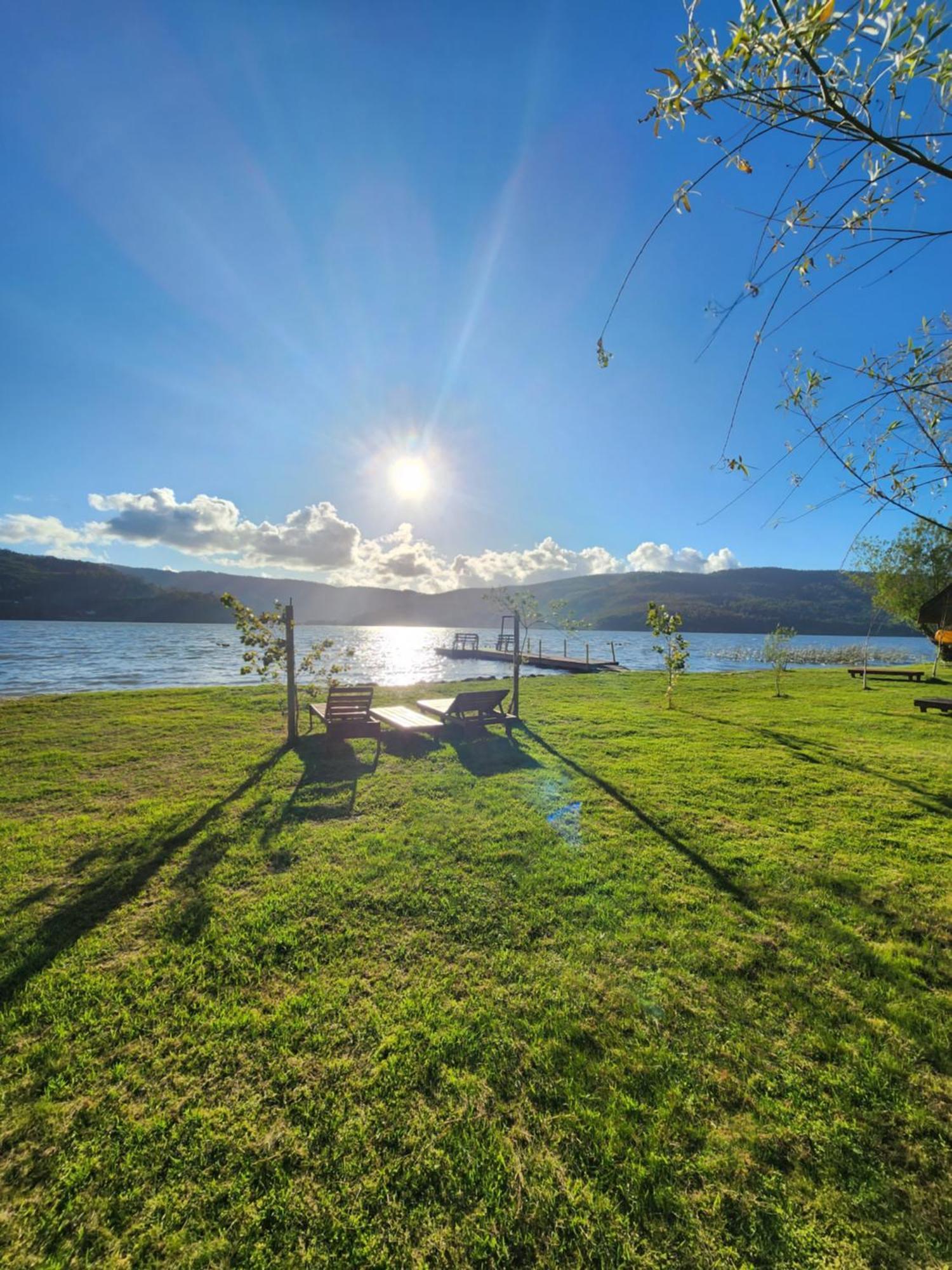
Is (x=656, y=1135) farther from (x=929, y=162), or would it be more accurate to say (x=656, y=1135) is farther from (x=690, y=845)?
(x=929, y=162)

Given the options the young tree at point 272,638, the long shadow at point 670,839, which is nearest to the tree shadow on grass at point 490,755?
the long shadow at point 670,839

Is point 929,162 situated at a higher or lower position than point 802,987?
higher

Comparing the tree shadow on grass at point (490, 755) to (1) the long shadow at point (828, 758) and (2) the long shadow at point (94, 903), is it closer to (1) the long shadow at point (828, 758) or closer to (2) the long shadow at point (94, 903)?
(2) the long shadow at point (94, 903)

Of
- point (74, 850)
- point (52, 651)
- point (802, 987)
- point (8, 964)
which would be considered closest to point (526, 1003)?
point (802, 987)

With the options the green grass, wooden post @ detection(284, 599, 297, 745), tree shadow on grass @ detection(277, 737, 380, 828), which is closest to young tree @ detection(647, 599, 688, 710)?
the green grass

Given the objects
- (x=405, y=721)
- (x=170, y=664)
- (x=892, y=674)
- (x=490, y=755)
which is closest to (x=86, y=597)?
(x=170, y=664)

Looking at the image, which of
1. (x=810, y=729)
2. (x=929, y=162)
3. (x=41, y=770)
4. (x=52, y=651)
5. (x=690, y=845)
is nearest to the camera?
(x=929, y=162)

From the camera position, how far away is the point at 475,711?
12.2 meters

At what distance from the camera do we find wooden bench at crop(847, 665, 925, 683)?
2556 centimetres

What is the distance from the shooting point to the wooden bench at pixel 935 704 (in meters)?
14.6

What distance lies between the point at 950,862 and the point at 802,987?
3.65m

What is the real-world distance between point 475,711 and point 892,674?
28.0 metres

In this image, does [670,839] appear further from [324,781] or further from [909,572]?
[909,572]

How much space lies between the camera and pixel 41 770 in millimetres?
8594
